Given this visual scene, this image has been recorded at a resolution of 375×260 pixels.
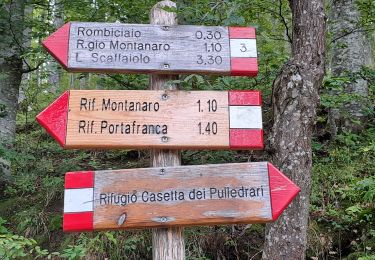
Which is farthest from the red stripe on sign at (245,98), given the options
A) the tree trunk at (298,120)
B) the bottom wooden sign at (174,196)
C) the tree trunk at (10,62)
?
the tree trunk at (10,62)

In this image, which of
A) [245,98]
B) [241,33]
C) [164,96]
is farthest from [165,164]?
[241,33]

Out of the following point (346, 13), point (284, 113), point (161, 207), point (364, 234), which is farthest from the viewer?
point (346, 13)

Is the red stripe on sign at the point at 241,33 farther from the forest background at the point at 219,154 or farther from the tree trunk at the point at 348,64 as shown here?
the tree trunk at the point at 348,64

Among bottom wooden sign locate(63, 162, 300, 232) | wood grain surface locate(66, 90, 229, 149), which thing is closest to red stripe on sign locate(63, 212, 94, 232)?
bottom wooden sign locate(63, 162, 300, 232)

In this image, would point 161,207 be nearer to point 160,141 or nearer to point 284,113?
point 160,141

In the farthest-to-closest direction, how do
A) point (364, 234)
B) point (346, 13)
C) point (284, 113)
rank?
point (346, 13)
point (364, 234)
point (284, 113)

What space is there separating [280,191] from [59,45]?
158cm

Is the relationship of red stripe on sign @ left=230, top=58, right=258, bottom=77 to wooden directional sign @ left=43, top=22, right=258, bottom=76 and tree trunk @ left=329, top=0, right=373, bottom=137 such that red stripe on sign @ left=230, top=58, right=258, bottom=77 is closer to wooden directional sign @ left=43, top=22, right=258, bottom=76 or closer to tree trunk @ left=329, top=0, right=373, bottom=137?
wooden directional sign @ left=43, top=22, right=258, bottom=76

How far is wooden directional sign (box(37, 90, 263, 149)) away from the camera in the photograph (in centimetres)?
220

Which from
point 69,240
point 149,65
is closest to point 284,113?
point 149,65

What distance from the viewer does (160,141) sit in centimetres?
223

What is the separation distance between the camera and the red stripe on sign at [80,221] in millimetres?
2068

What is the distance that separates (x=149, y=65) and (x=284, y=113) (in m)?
1.21

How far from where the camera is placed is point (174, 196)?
215 cm
